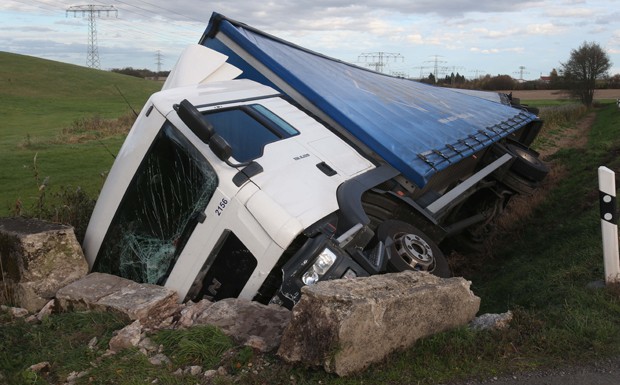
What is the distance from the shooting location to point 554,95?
6375 cm

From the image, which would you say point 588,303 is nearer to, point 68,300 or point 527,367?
point 527,367

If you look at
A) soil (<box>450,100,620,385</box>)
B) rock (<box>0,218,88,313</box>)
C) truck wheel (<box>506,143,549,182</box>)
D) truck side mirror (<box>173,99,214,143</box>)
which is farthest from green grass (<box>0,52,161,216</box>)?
truck wheel (<box>506,143,549,182</box>)

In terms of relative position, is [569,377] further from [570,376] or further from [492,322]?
[492,322]

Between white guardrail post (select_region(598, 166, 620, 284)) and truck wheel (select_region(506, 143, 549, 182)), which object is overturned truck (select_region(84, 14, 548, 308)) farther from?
truck wheel (select_region(506, 143, 549, 182))

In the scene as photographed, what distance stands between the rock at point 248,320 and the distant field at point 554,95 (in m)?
57.3

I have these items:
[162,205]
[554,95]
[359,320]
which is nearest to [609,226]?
[359,320]

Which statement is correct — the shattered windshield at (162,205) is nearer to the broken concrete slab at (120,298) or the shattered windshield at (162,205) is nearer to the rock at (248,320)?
the broken concrete slab at (120,298)

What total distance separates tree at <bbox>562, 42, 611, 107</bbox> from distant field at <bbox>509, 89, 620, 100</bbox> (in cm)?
216

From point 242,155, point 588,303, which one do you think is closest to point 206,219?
point 242,155

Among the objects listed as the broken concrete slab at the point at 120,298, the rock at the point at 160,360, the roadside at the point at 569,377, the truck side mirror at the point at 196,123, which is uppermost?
the truck side mirror at the point at 196,123

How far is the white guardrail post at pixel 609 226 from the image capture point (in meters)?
4.51

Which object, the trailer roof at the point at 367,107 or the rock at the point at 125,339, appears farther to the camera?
the trailer roof at the point at 367,107

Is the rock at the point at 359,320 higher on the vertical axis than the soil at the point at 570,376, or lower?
higher

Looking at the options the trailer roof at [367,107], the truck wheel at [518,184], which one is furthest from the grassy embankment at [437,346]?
the truck wheel at [518,184]
